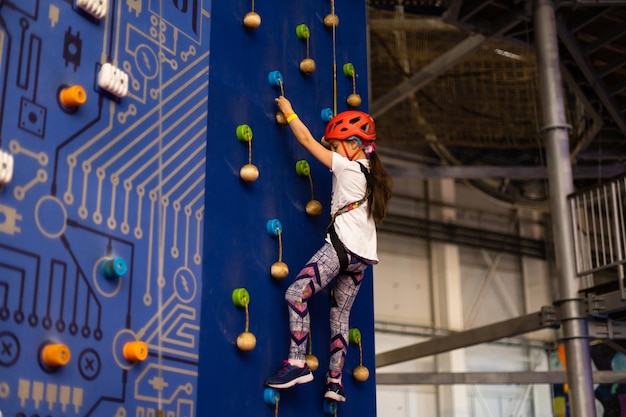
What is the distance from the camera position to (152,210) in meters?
3.48

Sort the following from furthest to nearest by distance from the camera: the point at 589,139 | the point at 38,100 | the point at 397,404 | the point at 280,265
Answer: the point at 397,404, the point at 589,139, the point at 280,265, the point at 38,100

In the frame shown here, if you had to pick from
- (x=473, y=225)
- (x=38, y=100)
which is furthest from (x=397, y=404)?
(x=38, y=100)

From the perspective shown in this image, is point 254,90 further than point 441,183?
No

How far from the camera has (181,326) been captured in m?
3.50

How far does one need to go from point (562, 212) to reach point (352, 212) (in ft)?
13.5

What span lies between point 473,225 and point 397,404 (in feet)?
12.8

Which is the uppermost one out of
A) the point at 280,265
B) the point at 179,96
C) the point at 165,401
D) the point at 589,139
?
the point at 589,139

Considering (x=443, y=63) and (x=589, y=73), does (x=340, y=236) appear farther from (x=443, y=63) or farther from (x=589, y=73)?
(x=589, y=73)

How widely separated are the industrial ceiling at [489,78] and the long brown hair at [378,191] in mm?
4973

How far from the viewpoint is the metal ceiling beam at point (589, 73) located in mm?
9180

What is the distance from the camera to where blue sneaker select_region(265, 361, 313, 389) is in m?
3.84

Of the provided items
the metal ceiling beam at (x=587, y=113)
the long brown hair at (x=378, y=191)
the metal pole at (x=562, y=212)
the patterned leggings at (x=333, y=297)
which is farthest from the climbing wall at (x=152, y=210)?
the metal ceiling beam at (x=587, y=113)

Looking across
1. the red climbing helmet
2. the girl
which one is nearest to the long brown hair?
the girl

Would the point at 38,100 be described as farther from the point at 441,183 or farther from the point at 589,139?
the point at 441,183
